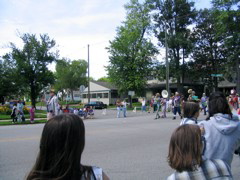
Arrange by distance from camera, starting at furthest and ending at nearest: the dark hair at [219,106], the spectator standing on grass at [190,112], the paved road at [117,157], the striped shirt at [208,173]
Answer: the paved road at [117,157], the spectator standing on grass at [190,112], the dark hair at [219,106], the striped shirt at [208,173]

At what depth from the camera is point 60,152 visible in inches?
69.3

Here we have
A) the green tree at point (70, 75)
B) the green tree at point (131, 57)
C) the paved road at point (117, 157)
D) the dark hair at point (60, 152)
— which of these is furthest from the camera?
the green tree at point (70, 75)

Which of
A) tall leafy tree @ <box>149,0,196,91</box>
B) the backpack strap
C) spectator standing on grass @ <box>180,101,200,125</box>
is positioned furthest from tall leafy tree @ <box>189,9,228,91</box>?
the backpack strap

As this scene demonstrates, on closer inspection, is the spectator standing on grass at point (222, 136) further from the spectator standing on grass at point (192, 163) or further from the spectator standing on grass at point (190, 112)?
the spectator standing on grass at point (190, 112)

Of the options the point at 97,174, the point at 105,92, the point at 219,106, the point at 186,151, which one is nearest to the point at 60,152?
the point at 97,174

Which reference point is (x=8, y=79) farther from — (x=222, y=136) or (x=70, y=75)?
(x=70, y=75)

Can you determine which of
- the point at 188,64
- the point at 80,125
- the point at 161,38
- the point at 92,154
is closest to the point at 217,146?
the point at 80,125

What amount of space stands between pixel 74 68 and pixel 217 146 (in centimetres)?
8222

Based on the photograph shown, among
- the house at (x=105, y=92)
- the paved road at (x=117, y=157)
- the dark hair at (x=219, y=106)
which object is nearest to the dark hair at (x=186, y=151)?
the dark hair at (x=219, y=106)

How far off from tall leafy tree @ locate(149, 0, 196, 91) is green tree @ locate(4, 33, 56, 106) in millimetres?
19486

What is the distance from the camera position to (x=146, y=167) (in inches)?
223

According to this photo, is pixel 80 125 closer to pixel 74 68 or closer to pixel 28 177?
pixel 28 177

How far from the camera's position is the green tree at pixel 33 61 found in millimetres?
33612

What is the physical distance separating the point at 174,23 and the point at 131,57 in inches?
411
